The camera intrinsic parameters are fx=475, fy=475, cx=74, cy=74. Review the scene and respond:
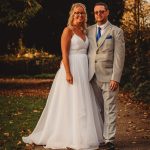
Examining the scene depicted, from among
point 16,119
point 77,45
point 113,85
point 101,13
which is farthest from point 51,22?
point 113,85

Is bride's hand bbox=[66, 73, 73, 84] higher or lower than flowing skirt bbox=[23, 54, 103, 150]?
higher

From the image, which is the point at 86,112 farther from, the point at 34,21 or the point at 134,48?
the point at 34,21

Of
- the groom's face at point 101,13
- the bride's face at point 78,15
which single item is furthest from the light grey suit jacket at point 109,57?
the bride's face at point 78,15

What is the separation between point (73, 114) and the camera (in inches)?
324

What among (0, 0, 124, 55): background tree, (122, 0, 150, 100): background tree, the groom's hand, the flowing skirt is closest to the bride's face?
the flowing skirt

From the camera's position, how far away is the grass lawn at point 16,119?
9.16 metres

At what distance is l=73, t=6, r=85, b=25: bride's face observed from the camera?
812 cm

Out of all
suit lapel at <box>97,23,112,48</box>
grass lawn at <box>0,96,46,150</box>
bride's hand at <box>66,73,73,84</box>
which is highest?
suit lapel at <box>97,23,112,48</box>

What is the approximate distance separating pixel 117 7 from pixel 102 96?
2536cm

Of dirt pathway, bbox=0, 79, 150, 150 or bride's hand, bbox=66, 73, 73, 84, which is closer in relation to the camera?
bride's hand, bbox=66, 73, 73, 84

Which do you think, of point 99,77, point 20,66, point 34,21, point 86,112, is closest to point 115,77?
point 99,77

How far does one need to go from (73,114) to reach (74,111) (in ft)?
0.19

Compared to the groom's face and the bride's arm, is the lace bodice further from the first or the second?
the groom's face

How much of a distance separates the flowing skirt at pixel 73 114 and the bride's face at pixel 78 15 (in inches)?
23.3
